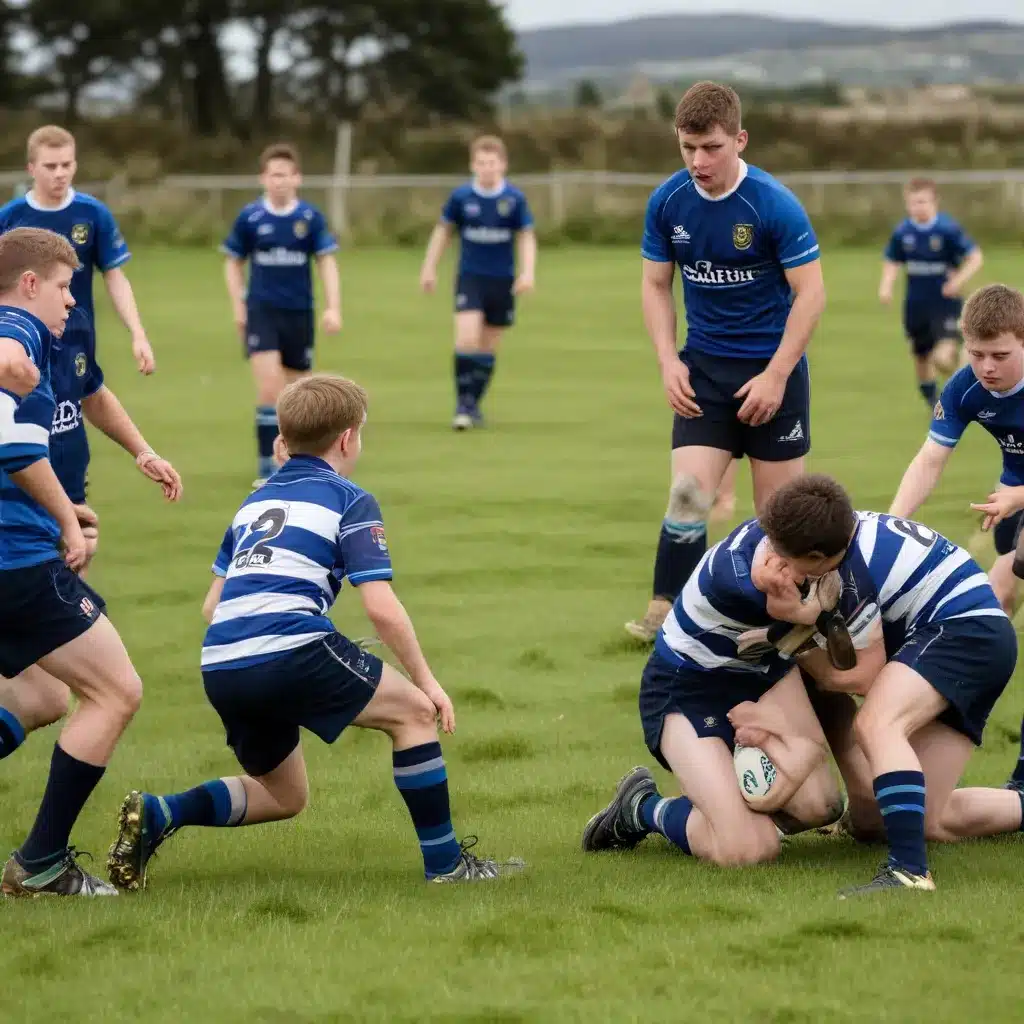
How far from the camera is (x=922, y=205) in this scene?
16.8 meters

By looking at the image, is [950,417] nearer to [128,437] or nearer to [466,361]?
[128,437]

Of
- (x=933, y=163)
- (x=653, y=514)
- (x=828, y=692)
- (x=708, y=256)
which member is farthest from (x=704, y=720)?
(x=933, y=163)

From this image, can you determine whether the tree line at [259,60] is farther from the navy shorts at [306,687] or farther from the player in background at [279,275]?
the navy shorts at [306,687]

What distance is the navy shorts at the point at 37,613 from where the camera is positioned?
16.8 ft

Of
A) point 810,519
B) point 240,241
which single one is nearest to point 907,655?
point 810,519

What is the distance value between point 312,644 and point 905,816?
1731mm

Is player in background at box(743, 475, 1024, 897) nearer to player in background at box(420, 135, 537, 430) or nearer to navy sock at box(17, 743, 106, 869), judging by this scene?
navy sock at box(17, 743, 106, 869)

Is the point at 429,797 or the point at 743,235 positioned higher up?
the point at 743,235

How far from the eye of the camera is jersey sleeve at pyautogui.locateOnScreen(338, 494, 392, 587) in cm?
503

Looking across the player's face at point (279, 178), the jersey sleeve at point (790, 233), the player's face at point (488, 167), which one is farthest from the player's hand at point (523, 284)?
the jersey sleeve at point (790, 233)

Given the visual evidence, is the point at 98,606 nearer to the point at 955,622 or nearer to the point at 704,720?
the point at 704,720

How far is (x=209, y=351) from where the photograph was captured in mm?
20859

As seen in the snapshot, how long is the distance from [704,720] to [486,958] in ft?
4.93

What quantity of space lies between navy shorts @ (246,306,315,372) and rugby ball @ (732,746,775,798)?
818 cm
